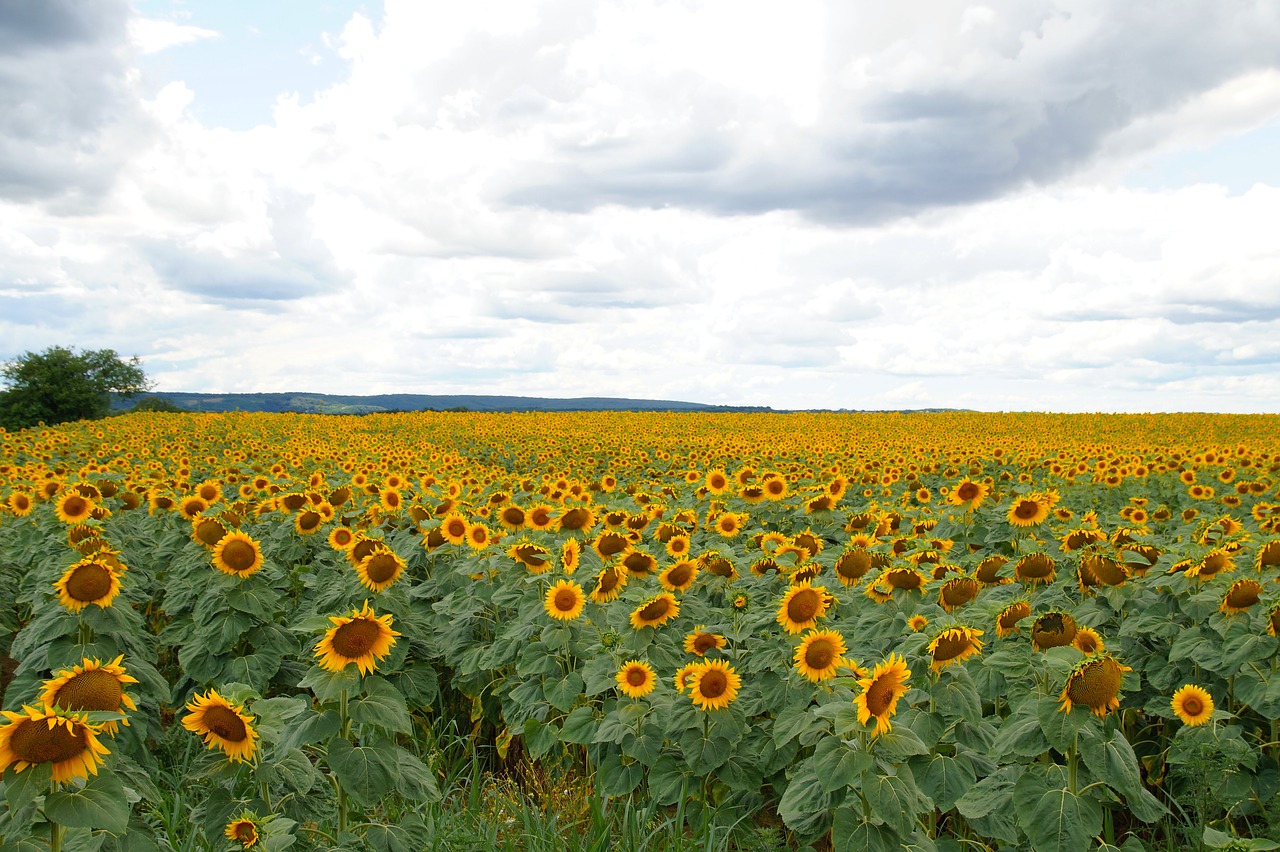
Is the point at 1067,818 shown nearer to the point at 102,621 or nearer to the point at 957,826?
the point at 957,826

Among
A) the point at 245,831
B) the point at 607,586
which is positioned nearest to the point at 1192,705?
the point at 607,586

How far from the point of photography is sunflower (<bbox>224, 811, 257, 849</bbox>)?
3277 mm

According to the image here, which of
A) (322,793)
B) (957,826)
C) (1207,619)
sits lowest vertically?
(957,826)

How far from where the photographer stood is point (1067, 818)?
3.34 m

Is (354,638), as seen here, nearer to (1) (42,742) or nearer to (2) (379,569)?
(1) (42,742)

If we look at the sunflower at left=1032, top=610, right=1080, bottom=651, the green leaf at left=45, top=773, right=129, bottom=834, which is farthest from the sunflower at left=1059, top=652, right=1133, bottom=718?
the green leaf at left=45, top=773, right=129, bottom=834

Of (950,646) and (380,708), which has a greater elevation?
(950,646)

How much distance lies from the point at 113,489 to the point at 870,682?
30.1ft

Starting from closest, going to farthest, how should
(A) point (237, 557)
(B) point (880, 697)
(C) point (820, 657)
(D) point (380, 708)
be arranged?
(B) point (880, 697) → (D) point (380, 708) → (C) point (820, 657) → (A) point (237, 557)

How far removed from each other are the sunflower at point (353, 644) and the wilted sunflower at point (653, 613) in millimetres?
1926

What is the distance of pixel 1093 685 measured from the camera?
128 inches

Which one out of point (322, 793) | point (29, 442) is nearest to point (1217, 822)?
point (322, 793)

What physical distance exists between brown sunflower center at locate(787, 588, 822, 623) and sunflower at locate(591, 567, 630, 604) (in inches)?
57.7

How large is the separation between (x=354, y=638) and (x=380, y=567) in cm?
233
